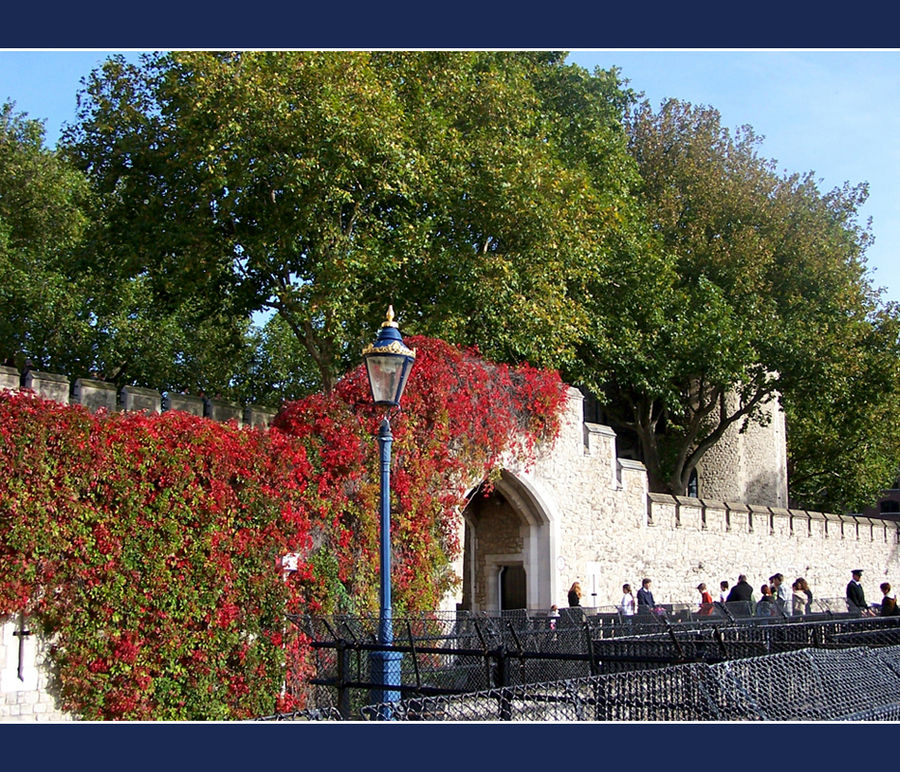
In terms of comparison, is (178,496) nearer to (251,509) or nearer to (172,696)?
(251,509)

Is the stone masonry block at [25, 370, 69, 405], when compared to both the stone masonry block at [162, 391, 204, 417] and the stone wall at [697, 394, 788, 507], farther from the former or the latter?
the stone wall at [697, 394, 788, 507]

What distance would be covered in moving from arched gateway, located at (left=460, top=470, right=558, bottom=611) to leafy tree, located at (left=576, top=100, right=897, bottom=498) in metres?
5.89

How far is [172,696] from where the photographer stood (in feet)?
38.2

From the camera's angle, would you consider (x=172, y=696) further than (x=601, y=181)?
No

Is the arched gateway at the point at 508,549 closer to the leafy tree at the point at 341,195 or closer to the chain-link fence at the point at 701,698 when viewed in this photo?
the leafy tree at the point at 341,195

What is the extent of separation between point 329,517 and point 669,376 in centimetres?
1480

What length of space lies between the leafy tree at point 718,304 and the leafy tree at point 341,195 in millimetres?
6960

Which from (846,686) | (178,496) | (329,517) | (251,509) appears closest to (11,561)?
(178,496)

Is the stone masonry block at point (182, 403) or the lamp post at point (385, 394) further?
the stone masonry block at point (182, 403)

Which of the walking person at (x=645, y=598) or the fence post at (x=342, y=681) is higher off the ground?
the walking person at (x=645, y=598)

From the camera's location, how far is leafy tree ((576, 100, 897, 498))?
26688mm

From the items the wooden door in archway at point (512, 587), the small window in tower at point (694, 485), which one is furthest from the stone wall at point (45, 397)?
the small window in tower at point (694, 485)

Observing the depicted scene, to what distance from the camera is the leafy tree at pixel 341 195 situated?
628 inches

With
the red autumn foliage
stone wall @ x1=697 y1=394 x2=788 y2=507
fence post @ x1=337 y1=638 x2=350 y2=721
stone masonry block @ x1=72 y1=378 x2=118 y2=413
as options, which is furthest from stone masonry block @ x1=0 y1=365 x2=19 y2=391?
stone wall @ x1=697 y1=394 x2=788 y2=507
